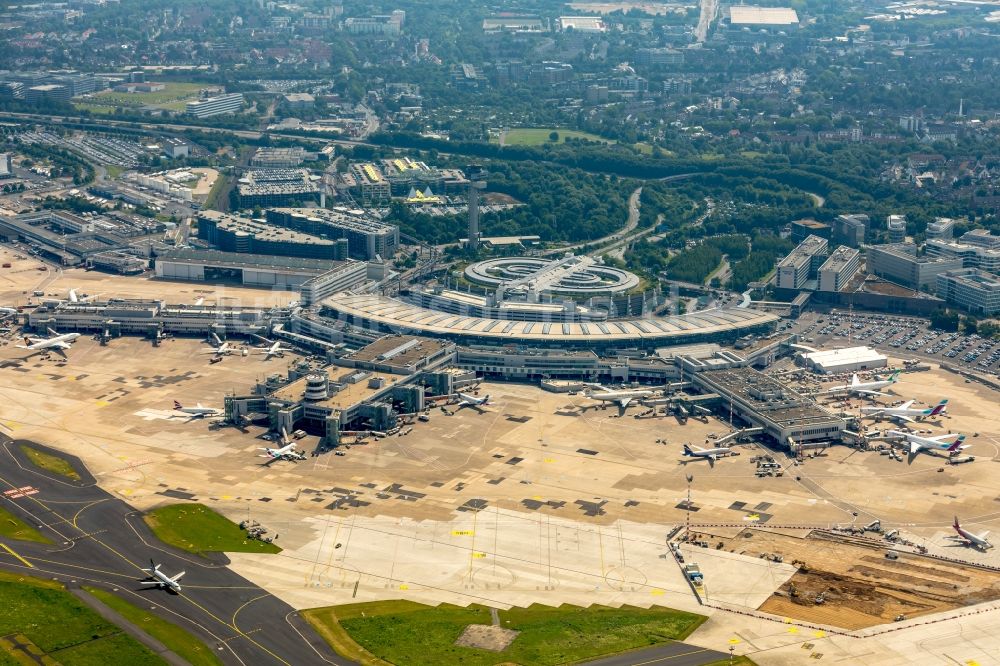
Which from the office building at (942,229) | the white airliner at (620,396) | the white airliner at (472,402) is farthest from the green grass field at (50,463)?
the office building at (942,229)

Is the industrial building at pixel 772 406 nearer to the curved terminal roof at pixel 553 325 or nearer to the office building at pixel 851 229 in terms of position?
the curved terminal roof at pixel 553 325

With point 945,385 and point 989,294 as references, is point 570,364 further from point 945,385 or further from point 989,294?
point 989,294

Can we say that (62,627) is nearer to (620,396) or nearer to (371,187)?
(620,396)

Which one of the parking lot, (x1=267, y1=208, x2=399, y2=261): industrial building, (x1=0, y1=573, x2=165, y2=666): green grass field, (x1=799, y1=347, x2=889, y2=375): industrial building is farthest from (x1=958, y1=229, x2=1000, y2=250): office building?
(x1=0, y1=573, x2=165, y2=666): green grass field

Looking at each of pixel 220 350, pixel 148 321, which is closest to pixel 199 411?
pixel 220 350

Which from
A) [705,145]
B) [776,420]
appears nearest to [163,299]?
[776,420]
